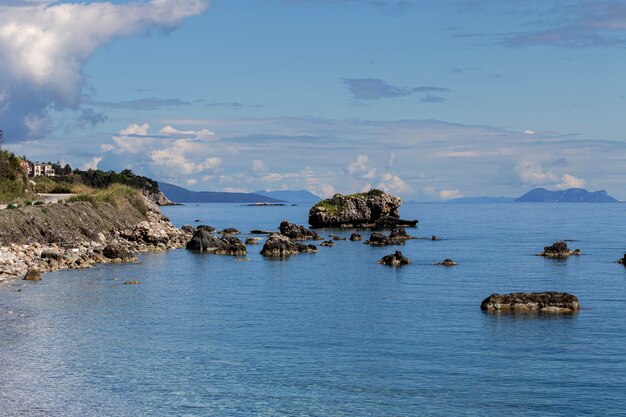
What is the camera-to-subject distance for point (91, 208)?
3846 inches

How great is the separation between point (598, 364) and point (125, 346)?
888 inches

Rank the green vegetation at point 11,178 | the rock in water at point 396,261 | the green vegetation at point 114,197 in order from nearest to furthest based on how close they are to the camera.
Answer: the rock in water at point 396,261, the green vegetation at point 114,197, the green vegetation at point 11,178

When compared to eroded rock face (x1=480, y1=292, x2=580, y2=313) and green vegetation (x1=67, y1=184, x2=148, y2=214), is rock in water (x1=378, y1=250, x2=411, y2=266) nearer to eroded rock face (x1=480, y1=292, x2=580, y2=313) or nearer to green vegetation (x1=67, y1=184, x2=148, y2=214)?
eroded rock face (x1=480, y1=292, x2=580, y2=313)

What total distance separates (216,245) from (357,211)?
71.0m

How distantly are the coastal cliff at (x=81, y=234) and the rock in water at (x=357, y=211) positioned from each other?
2063 inches

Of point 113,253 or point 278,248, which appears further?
point 278,248

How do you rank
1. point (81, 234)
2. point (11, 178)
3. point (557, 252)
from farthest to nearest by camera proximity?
point (11, 178) < point (557, 252) < point (81, 234)

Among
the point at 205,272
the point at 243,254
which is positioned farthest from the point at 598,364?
the point at 243,254

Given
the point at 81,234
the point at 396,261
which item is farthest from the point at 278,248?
the point at 81,234

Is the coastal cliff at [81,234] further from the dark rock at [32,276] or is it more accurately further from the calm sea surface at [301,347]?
the calm sea surface at [301,347]

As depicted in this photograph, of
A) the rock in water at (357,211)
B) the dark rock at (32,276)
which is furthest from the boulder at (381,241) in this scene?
the dark rock at (32,276)

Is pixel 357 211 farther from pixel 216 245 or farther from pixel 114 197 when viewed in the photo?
pixel 216 245

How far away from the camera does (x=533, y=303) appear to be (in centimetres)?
5022

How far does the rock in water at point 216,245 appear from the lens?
94.0 m
